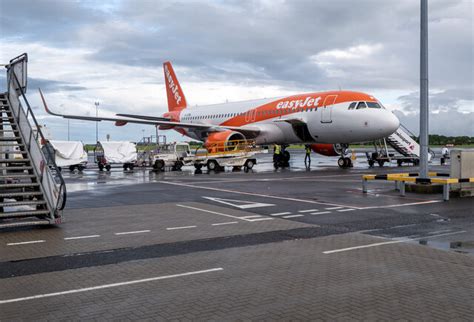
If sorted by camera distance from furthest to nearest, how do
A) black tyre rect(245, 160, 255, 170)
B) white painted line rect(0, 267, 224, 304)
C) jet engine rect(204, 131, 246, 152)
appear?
jet engine rect(204, 131, 246, 152)
black tyre rect(245, 160, 255, 170)
white painted line rect(0, 267, 224, 304)

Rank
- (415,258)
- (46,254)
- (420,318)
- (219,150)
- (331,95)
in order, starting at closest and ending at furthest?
1. (420,318)
2. (415,258)
3. (46,254)
4. (331,95)
5. (219,150)

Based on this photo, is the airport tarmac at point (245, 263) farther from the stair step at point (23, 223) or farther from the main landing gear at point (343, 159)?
the main landing gear at point (343, 159)

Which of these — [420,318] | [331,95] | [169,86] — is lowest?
[420,318]

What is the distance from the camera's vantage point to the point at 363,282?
6.14 m

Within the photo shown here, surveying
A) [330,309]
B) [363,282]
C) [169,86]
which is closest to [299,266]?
[363,282]

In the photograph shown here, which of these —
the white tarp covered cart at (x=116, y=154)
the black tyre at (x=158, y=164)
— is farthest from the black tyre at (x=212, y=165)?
the white tarp covered cart at (x=116, y=154)

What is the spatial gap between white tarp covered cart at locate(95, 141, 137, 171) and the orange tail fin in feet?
33.1

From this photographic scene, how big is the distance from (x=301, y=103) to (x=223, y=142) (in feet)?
17.9

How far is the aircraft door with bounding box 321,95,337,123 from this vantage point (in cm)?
2825

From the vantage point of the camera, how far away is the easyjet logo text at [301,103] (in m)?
29.5

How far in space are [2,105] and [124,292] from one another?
9.71m

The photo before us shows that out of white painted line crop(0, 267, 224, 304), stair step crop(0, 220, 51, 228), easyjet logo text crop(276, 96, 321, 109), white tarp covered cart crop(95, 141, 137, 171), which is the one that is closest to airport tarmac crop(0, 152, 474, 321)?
white painted line crop(0, 267, 224, 304)

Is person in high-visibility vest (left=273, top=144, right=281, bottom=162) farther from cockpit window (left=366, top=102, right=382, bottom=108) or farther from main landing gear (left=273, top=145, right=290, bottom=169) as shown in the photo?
cockpit window (left=366, top=102, right=382, bottom=108)

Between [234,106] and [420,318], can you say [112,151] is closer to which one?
[234,106]
